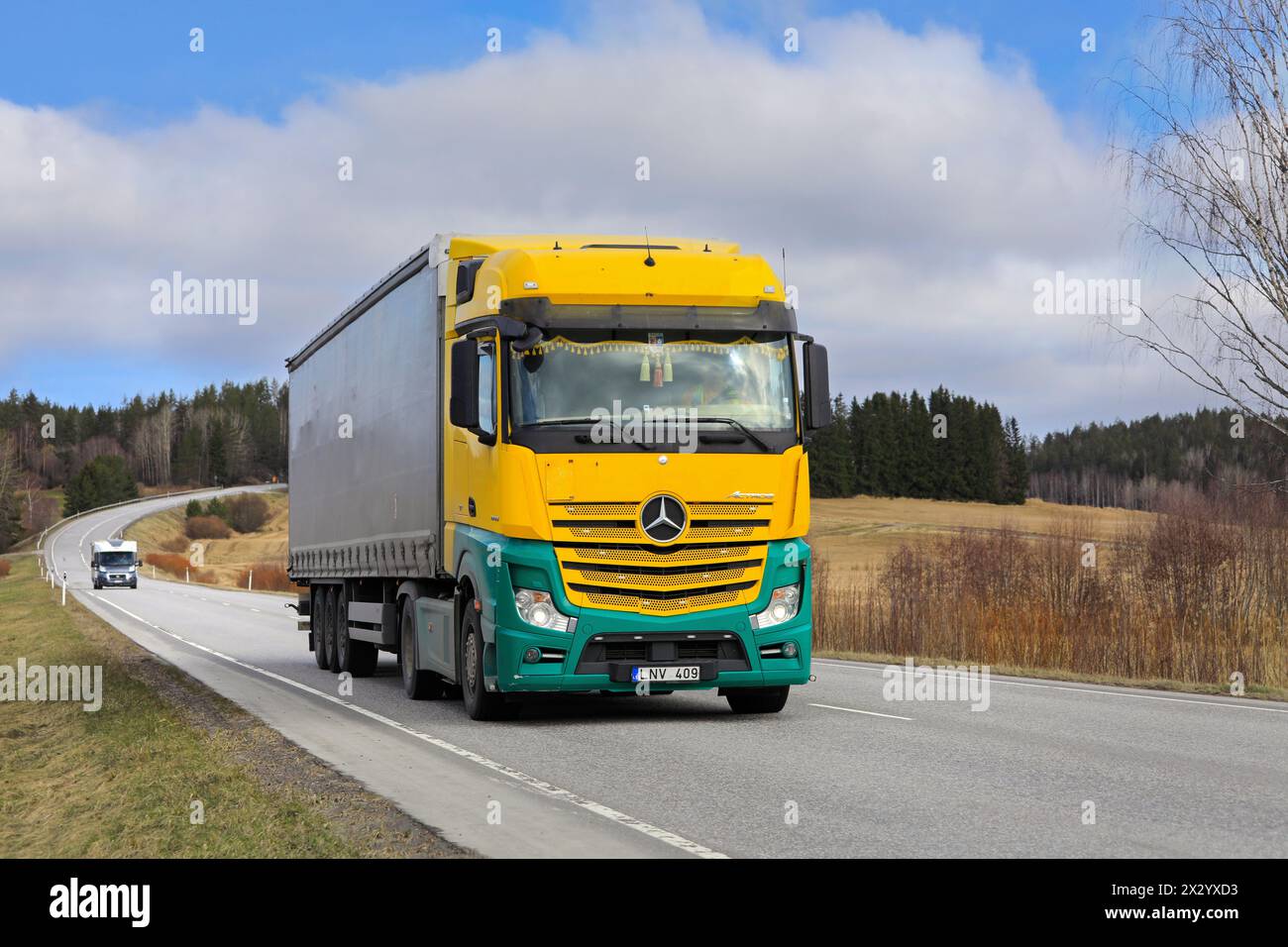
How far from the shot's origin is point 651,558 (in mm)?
12000

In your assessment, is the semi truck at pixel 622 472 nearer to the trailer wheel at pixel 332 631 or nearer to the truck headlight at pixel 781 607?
the truck headlight at pixel 781 607

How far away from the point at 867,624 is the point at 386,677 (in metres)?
8.75

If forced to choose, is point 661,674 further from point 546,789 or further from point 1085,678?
point 1085,678

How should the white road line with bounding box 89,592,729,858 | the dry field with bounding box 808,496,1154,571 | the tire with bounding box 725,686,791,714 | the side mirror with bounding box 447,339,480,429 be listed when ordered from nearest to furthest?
the white road line with bounding box 89,592,729,858, the side mirror with bounding box 447,339,480,429, the tire with bounding box 725,686,791,714, the dry field with bounding box 808,496,1154,571

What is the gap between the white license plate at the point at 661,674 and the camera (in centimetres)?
1202

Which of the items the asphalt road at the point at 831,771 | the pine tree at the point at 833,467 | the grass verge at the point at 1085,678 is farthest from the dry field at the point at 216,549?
the asphalt road at the point at 831,771

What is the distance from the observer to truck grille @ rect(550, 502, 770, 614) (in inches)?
469

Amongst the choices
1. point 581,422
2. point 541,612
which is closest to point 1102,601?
point 581,422

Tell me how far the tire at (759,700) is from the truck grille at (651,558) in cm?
143

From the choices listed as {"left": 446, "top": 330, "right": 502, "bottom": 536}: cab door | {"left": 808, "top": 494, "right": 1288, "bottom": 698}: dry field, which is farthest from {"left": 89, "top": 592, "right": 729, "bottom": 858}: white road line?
{"left": 808, "top": 494, "right": 1288, "bottom": 698}: dry field

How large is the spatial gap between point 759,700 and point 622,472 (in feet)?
9.55

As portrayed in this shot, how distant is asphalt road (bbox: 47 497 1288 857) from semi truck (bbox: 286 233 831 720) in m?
0.66

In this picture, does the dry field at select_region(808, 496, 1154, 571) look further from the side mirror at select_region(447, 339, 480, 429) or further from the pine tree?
the side mirror at select_region(447, 339, 480, 429)
